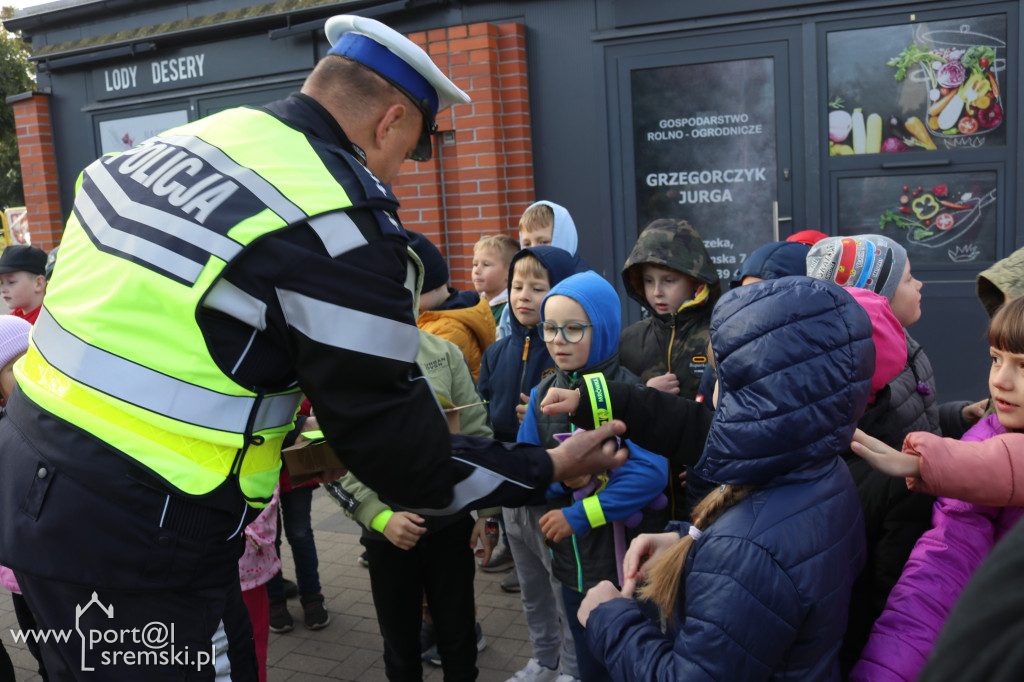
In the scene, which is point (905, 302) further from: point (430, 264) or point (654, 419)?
point (430, 264)

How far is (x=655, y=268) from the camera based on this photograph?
3.97 metres

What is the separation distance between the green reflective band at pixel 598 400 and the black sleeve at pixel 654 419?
14mm

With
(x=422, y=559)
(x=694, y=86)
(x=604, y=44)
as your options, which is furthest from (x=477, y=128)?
(x=422, y=559)

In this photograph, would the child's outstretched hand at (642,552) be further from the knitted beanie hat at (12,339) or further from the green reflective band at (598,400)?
the knitted beanie hat at (12,339)

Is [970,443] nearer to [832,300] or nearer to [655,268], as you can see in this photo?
[832,300]

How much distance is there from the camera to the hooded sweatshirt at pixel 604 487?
9.57 feet

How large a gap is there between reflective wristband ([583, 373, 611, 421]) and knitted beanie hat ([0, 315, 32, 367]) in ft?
6.64

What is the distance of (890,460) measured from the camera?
1.87 meters

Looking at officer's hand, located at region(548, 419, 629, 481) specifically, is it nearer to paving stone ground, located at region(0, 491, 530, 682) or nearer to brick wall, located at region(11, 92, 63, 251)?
paving stone ground, located at region(0, 491, 530, 682)

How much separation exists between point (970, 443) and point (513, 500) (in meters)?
1.13

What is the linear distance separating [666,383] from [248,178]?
209cm

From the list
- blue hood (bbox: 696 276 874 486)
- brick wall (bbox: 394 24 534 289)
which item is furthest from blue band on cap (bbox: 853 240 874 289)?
brick wall (bbox: 394 24 534 289)

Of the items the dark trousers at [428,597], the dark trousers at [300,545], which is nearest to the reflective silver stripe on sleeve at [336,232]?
the dark trousers at [428,597]

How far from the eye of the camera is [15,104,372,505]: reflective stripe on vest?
1760 millimetres
